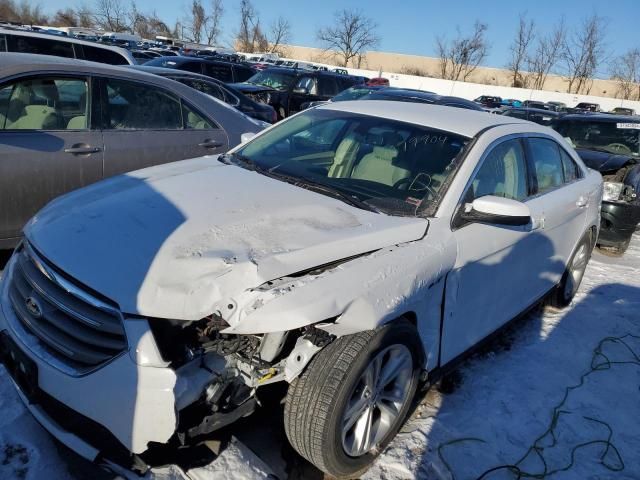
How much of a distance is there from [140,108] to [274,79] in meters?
10.2

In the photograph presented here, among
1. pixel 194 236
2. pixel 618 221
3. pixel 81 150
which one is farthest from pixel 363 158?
pixel 618 221

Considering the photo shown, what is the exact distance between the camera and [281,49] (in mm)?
75562

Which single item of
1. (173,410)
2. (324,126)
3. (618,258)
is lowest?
(618,258)

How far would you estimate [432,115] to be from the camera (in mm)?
3521

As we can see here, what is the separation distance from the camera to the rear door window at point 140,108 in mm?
4512

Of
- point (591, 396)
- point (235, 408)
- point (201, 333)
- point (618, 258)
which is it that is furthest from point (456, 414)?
point (618, 258)

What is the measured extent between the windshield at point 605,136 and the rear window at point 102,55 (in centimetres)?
731

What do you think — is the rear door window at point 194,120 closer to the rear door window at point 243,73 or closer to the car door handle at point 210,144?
the car door handle at point 210,144

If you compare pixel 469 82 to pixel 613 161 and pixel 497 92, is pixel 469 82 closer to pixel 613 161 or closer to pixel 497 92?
pixel 497 92

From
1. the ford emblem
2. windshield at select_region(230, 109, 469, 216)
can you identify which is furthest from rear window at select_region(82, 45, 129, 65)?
the ford emblem

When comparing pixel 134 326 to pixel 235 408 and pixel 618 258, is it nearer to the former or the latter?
pixel 235 408

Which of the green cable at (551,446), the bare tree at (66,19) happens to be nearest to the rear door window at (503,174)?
the green cable at (551,446)

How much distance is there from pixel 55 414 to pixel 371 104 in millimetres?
2818

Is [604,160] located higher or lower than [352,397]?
higher
